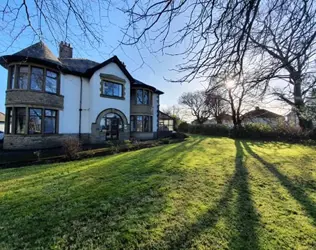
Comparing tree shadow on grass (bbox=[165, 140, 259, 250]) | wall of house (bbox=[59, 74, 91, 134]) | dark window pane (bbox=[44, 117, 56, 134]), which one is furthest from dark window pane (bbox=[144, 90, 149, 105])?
tree shadow on grass (bbox=[165, 140, 259, 250])

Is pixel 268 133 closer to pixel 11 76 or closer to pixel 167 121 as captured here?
pixel 11 76

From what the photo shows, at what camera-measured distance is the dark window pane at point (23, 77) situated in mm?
12625

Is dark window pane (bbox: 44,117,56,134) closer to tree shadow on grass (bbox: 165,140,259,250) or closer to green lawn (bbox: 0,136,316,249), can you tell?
green lawn (bbox: 0,136,316,249)

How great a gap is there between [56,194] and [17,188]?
4.74ft

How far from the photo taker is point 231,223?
287cm

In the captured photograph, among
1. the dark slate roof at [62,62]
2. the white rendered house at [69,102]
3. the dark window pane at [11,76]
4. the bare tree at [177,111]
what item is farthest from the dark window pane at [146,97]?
the bare tree at [177,111]

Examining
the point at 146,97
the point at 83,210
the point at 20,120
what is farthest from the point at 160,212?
the point at 146,97

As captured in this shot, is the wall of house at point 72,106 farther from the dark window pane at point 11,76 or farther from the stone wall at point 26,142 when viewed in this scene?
the dark window pane at point 11,76

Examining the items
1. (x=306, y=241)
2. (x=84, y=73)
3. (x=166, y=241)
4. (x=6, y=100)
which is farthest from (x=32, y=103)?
(x=306, y=241)

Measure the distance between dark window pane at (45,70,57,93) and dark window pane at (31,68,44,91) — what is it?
42 centimetres

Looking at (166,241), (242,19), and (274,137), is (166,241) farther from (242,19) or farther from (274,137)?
(274,137)

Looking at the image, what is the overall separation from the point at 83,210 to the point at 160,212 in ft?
4.39

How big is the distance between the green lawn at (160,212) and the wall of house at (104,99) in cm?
1071

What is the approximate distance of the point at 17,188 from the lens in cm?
468
